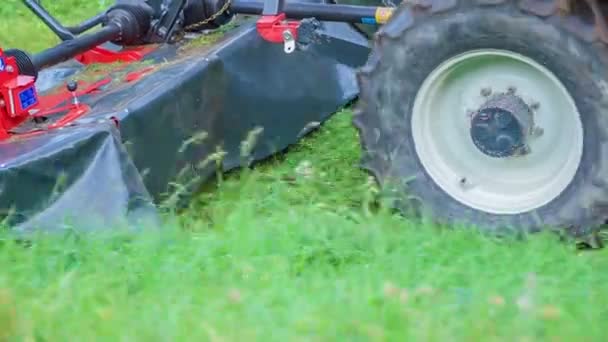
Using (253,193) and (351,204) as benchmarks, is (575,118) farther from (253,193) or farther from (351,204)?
(253,193)

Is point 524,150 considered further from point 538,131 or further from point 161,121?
point 161,121

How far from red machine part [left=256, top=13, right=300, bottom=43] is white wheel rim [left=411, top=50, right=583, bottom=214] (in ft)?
2.79

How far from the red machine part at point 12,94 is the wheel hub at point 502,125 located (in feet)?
5.65

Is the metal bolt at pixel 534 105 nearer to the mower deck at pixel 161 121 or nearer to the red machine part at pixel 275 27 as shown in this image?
the red machine part at pixel 275 27

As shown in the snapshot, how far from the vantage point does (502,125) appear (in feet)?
12.7

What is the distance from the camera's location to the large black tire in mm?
3594

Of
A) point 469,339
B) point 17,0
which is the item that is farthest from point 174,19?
point 17,0

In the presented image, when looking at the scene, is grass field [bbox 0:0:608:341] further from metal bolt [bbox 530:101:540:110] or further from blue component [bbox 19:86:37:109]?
blue component [bbox 19:86:37:109]

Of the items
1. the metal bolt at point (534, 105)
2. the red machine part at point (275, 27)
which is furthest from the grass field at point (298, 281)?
the red machine part at point (275, 27)

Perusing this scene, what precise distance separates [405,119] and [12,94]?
150 cm

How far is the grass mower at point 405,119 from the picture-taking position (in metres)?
3.65

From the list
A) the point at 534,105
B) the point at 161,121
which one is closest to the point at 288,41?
the point at 161,121

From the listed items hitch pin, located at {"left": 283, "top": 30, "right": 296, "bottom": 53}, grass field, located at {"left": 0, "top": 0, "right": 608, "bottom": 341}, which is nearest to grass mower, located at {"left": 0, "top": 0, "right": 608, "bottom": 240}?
hitch pin, located at {"left": 283, "top": 30, "right": 296, "bottom": 53}

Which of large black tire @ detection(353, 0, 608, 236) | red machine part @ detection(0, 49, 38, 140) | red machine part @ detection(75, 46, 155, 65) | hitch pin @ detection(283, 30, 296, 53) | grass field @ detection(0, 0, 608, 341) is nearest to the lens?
grass field @ detection(0, 0, 608, 341)
